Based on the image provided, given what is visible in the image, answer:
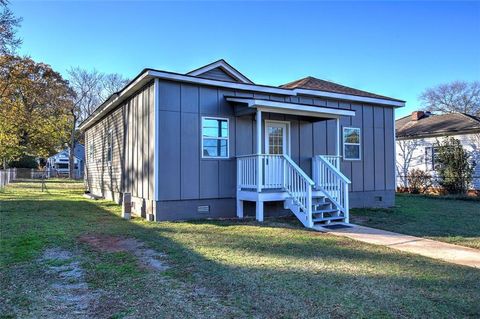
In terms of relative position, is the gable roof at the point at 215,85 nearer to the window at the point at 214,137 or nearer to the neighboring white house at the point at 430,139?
the window at the point at 214,137

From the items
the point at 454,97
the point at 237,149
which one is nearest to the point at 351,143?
the point at 237,149

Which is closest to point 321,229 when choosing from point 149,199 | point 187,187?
point 187,187

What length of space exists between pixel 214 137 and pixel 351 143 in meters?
4.95

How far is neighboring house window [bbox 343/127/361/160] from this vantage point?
1199 cm

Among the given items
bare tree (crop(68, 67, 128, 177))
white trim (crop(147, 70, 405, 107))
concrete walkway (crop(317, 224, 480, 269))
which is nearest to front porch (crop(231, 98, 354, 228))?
white trim (crop(147, 70, 405, 107))

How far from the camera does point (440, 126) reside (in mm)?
20391

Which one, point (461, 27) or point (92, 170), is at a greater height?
point (461, 27)

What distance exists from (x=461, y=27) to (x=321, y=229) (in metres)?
10.9

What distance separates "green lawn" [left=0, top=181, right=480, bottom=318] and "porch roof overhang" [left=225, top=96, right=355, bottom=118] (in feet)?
11.0

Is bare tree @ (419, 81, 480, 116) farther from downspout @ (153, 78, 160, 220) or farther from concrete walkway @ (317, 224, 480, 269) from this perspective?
downspout @ (153, 78, 160, 220)

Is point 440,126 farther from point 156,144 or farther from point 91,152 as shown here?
point 91,152

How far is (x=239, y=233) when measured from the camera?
291 inches

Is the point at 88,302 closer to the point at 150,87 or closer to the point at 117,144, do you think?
the point at 150,87

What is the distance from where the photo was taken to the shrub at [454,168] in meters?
17.5
